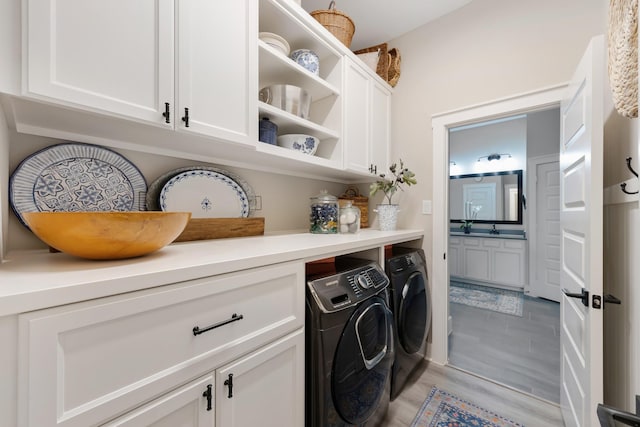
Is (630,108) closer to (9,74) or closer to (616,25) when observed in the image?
(616,25)

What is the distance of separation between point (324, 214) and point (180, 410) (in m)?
1.18

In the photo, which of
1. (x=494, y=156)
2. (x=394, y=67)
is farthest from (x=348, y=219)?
(x=494, y=156)

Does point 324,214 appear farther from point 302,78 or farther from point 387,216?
point 302,78

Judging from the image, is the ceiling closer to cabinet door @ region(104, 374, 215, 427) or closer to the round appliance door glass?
the round appliance door glass

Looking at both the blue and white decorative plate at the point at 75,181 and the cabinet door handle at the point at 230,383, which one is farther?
the blue and white decorative plate at the point at 75,181

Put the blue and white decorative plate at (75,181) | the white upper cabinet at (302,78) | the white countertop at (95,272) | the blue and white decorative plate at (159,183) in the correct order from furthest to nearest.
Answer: the white upper cabinet at (302,78), the blue and white decorative plate at (159,183), the blue and white decorative plate at (75,181), the white countertop at (95,272)

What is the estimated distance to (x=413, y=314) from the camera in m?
1.72

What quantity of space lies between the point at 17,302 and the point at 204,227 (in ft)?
2.55

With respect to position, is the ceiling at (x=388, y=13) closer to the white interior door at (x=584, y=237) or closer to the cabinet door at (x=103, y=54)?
the white interior door at (x=584, y=237)

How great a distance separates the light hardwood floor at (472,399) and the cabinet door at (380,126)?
1.62 meters

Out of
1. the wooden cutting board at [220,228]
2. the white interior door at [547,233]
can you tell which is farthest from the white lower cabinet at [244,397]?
the white interior door at [547,233]

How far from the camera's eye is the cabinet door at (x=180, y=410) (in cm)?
59

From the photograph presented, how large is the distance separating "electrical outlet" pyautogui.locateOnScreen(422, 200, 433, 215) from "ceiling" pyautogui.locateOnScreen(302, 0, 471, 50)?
1.51 meters

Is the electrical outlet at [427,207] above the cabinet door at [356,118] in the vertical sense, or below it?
below
